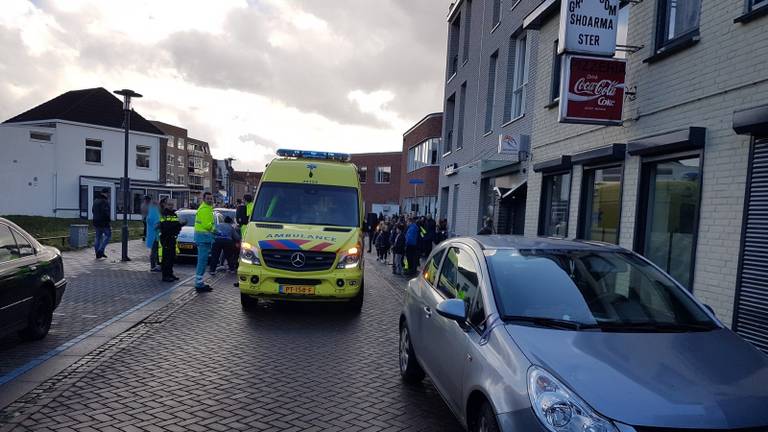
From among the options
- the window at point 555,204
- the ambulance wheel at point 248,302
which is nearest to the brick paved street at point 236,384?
the ambulance wheel at point 248,302

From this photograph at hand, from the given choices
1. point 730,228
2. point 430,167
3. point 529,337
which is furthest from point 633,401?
point 430,167

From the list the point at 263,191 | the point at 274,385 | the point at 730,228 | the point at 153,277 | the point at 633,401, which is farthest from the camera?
the point at 153,277

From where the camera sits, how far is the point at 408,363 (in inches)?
202

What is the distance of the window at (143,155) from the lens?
36625 mm

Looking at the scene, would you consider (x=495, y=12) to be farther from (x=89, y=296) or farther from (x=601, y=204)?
(x=89, y=296)

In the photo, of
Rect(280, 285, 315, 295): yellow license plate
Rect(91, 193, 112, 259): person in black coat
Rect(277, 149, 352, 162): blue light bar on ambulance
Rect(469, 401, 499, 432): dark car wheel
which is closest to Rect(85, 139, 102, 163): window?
Rect(91, 193, 112, 259): person in black coat

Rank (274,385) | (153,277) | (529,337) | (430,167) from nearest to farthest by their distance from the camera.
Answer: (529,337)
(274,385)
(153,277)
(430,167)

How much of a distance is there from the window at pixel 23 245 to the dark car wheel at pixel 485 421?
213 inches

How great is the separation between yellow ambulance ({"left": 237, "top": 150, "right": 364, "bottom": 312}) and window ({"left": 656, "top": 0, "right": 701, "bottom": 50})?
5450 millimetres

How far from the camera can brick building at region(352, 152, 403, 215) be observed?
164ft

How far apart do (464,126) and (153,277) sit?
13658 millimetres

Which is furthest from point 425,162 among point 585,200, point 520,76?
point 585,200

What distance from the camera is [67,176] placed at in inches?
1284

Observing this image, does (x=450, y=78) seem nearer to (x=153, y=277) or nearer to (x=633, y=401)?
(x=153, y=277)
